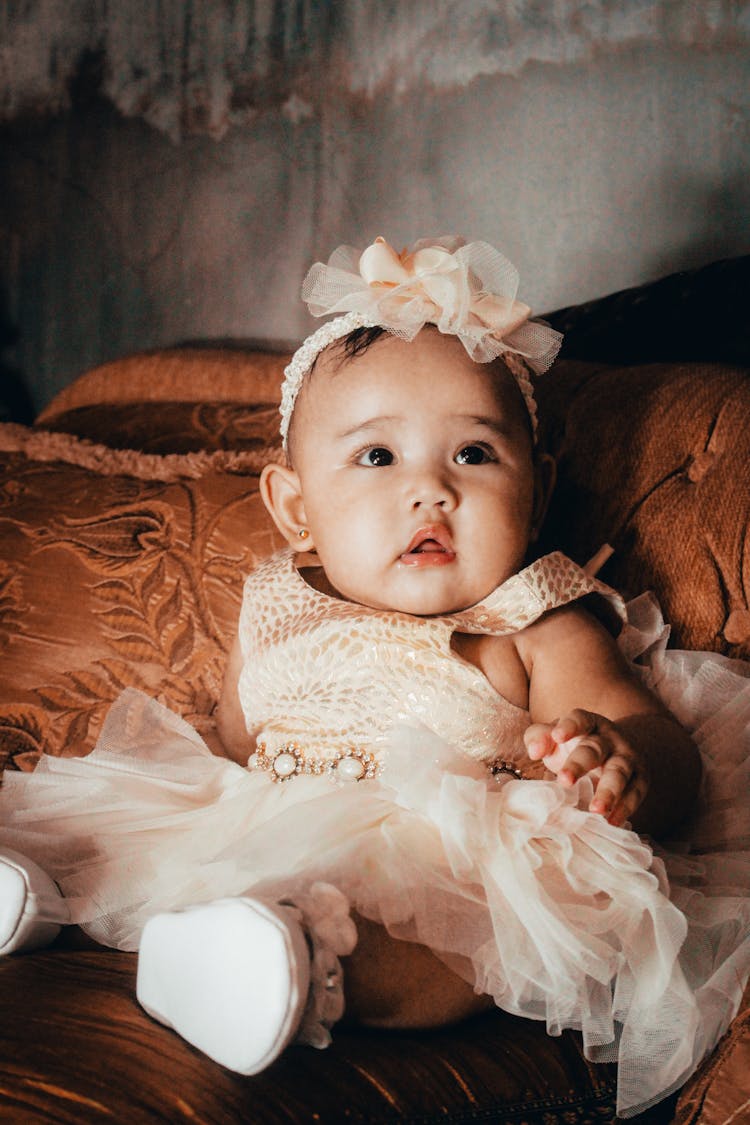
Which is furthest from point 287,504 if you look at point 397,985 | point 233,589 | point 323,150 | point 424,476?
point 323,150

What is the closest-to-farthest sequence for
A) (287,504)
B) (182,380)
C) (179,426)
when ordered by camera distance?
(287,504) → (179,426) → (182,380)

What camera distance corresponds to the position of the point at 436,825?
1051 millimetres

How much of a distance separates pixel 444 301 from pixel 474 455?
19 centimetres

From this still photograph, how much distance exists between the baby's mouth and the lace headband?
22 cm

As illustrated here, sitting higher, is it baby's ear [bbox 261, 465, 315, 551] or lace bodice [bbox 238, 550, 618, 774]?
baby's ear [bbox 261, 465, 315, 551]

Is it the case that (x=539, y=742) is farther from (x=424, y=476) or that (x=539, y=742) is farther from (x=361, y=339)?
(x=361, y=339)

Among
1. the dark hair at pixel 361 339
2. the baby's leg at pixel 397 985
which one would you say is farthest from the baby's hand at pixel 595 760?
the dark hair at pixel 361 339

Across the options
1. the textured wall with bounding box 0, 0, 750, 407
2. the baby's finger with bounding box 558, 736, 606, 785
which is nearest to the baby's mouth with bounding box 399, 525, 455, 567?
the baby's finger with bounding box 558, 736, 606, 785

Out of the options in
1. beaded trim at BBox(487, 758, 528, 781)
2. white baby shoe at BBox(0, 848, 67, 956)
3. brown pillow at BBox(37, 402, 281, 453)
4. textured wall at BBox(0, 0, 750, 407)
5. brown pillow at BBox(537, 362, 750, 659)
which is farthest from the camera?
textured wall at BBox(0, 0, 750, 407)

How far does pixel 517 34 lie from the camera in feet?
7.15

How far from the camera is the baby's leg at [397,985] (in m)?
0.96

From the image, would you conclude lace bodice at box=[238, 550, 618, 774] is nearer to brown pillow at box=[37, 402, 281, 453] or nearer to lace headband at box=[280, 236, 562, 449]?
lace headband at box=[280, 236, 562, 449]

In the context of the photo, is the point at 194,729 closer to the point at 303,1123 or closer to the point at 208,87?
the point at 303,1123

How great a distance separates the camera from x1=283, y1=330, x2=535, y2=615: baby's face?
4.29ft
